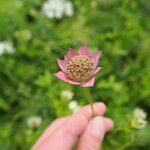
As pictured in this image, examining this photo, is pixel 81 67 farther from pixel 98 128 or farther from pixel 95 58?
pixel 98 128

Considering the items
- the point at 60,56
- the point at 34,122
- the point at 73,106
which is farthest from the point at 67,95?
the point at 60,56

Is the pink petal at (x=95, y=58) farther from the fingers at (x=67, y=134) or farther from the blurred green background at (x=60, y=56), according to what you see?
the blurred green background at (x=60, y=56)

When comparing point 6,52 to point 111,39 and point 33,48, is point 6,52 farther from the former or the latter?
point 111,39

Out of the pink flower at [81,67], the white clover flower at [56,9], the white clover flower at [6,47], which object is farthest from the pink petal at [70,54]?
the white clover flower at [56,9]

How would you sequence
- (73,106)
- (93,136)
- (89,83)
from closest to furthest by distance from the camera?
1. (89,83)
2. (93,136)
3. (73,106)

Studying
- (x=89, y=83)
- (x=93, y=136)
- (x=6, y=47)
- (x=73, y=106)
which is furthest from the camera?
(x=6, y=47)

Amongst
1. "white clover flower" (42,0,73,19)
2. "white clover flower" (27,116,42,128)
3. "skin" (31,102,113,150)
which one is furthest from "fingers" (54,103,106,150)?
"white clover flower" (42,0,73,19)

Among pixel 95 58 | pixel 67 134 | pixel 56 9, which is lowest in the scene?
pixel 67 134

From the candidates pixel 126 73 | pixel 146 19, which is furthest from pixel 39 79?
pixel 146 19
